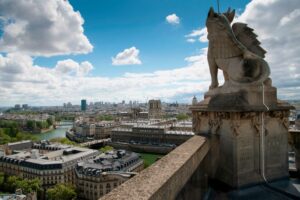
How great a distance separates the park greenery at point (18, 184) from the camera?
29.0m

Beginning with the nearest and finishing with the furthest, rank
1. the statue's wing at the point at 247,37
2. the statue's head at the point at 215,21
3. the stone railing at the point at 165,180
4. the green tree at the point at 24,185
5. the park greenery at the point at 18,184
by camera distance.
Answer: the stone railing at the point at 165,180, the statue's head at the point at 215,21, the statue's wing at the point at 247,37, the green tree at the point at 24,185, the park greenery at the point at 18,184

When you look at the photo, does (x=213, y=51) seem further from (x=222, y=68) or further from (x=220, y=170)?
(x=220, y=170)

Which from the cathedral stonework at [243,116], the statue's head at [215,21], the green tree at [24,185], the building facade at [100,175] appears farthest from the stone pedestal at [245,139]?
the green tree at [24,185]

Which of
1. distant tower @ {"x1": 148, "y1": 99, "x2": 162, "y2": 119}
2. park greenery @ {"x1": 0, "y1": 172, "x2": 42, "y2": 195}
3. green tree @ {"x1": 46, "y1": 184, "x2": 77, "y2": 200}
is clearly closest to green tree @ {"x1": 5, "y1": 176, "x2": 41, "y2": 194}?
park greenery @ {"x1": 0, "y1": 172, "x2": 42, "y2": 195}

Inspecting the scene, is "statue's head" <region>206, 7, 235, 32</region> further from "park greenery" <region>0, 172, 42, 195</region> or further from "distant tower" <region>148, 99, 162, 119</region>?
"distant tower" <region>148, 99, 162, 119</region>

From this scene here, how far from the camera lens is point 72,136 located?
83500 millimetres

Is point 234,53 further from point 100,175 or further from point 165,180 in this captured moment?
point 100,175

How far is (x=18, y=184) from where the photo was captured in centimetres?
3048

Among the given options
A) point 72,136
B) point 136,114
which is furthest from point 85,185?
point 136,114

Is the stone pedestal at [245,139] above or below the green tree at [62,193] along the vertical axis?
above

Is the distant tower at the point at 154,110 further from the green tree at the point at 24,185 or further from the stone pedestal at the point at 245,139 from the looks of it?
the stone pedestal at the point at 245,139

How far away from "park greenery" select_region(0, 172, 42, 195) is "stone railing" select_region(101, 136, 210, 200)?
96.7 feet

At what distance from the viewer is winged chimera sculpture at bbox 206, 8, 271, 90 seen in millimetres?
4957

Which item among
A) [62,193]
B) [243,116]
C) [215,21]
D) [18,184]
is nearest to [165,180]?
[243,116]
